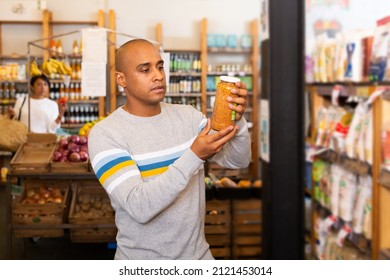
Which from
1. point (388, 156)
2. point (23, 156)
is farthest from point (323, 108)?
point (23, 156)

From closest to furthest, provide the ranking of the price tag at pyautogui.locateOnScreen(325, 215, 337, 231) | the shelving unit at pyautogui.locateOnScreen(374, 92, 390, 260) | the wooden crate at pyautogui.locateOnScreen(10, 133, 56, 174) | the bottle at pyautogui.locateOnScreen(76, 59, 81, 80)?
the bottle at pyautogui.locateOnScreen(76, 59, 81, 80) < the wooden crate at pyautogui.locateOnScreen(10, 133, 56, 174) < the shelving unit at pyautogui.locateOnScreen(374, 92, 390, 260) < the price tag at pyautogui.locateOnScreen(325, 215, 337, 231)

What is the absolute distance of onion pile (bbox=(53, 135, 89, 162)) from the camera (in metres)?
2.16

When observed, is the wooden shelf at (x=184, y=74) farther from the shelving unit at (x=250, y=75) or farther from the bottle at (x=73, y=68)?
the bottle at (x=73, y=68)

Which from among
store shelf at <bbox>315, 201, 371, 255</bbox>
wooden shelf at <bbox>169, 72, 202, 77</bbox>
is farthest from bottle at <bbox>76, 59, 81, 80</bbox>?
store shelf at <bbox>315, 201, 371, 255</bbox>

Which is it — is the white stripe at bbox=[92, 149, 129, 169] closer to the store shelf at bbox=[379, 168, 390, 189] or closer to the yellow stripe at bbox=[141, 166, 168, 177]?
the yellow stripe at bbox=[141, 166, 168, 177]

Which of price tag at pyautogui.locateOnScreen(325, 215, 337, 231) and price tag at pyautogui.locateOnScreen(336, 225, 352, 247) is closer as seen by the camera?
price tag at pyautogui.locateOnScreen(336, 225, 352, 247)

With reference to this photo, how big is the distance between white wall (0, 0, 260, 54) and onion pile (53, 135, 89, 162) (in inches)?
13.7

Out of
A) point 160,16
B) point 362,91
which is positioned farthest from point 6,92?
point 362,91

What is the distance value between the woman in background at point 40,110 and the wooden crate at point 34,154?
0.10 feet

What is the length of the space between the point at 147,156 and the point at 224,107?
0.80 ft

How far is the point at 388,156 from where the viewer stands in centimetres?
223

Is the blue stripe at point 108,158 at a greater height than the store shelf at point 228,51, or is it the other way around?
the store shelf at point 228,51

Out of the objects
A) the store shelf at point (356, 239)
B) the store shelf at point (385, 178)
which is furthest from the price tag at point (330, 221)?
the store shelf at point (385, 178)

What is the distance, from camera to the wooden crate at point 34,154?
7.00 feet
